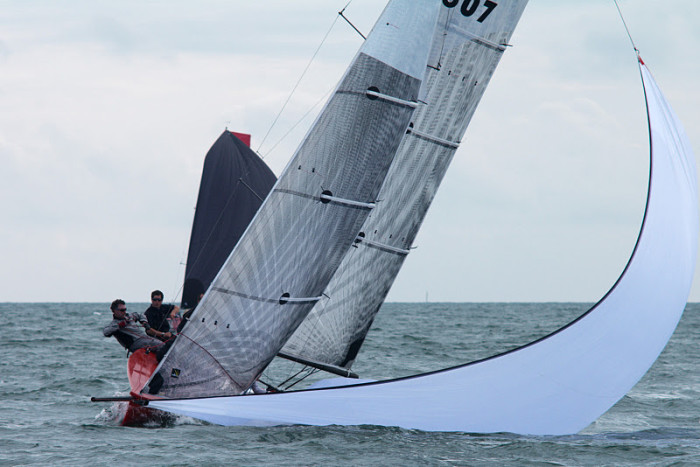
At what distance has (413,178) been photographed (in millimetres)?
11484

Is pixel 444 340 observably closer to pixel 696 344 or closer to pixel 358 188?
pixel 696 344

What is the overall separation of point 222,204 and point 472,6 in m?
8.72

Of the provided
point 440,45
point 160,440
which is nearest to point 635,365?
point 440,45

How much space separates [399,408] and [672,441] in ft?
11.8

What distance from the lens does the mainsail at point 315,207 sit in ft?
32.0

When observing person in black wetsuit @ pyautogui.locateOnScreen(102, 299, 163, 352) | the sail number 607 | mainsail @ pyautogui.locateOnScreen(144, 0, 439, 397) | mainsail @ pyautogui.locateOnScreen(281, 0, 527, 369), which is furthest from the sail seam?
person in black wetsuit @ pyautogui.locateOnScreen(102, 299, 163, 352)

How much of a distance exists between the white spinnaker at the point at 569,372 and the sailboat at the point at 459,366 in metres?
0.01

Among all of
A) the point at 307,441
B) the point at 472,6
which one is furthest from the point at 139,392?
the point at 472,6

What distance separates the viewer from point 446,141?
37.6 ft

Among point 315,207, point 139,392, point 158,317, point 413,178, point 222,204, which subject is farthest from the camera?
point 222,204

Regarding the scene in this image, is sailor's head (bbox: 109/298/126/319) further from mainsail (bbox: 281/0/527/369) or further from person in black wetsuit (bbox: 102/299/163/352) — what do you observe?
mainsail (bbox: 281/0/527/369)

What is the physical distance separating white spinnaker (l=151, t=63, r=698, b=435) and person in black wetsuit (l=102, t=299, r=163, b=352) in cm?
160

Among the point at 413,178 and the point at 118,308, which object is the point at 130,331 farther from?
the point at 413,178

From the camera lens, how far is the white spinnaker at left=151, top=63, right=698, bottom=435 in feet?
32.1
